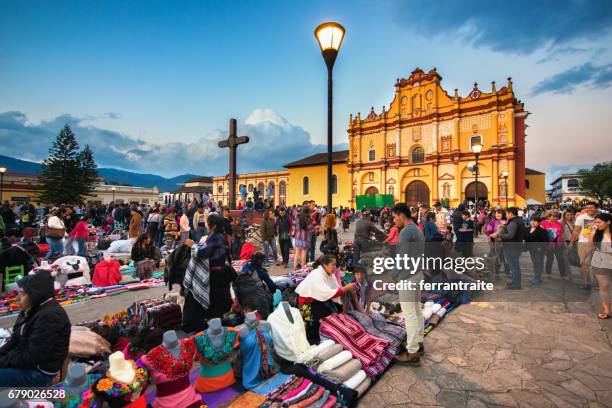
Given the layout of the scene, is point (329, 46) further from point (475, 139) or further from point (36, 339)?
point (475, 139)

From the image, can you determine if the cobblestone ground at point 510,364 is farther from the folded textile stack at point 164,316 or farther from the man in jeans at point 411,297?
the folded textile stack at point 164,316

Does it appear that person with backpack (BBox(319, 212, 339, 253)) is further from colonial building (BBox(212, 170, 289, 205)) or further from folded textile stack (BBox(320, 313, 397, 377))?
colonial building (BBox(212, 170, 289, 205))

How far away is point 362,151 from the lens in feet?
121

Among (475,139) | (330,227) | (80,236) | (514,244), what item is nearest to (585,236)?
(514,244)

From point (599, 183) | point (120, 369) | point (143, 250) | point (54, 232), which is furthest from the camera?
point (599, 183)

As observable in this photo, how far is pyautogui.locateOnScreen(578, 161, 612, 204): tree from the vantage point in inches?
1727

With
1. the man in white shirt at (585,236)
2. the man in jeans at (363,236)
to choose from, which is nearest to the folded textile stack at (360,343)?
the man in jeans at (363,236)

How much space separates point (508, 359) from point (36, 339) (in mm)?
4811

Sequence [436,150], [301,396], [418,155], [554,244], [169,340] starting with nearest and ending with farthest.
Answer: [169,340] → [301,396] → [554,244] → [436,150] → [418,155]

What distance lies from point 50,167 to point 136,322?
37014 mm

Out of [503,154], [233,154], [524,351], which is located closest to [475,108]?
[503,154]

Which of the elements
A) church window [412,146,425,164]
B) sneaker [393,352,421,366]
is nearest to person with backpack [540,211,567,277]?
sneaker [393,352,421,366]

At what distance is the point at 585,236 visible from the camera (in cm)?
577

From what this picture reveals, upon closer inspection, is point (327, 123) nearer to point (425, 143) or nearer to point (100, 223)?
point (100, 223)
